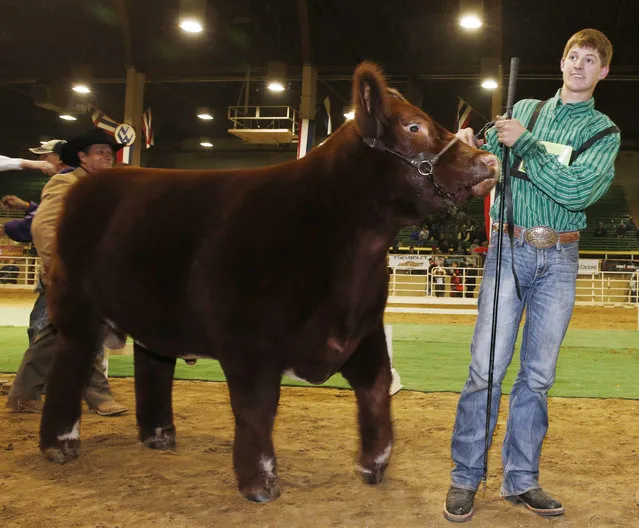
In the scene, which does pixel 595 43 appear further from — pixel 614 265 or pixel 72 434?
pixel 614 265

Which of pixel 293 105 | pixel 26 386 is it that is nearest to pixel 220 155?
pixel 293 105

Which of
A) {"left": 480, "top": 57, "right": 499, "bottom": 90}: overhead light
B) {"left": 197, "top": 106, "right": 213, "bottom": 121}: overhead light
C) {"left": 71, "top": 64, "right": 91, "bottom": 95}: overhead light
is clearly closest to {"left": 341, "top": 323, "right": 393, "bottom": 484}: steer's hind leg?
{"left": 480, "top": 57, "right": 499, "bottom": 90}: overhead light

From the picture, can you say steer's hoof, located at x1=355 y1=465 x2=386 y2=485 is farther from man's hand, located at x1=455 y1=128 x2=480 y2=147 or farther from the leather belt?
man's hand, located at x1=455 y1=128 x2=480 y2=147

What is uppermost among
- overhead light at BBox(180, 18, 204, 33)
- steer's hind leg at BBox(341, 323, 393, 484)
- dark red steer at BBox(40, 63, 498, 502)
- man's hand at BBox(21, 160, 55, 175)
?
overhead light at BBox(180, 18, 204, 33)

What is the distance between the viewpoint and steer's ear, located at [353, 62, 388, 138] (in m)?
3.02

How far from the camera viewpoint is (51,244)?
14.4 ft

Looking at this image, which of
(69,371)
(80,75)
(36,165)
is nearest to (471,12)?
(80,75)

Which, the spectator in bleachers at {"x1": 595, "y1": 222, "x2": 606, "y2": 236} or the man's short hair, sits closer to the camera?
the man's short hair

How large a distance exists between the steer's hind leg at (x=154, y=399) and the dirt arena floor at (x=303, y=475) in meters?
0.10

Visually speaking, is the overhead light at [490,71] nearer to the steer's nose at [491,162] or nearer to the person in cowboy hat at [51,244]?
the person in cowboy hat at [51,244]

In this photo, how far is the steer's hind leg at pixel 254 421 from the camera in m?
3.12

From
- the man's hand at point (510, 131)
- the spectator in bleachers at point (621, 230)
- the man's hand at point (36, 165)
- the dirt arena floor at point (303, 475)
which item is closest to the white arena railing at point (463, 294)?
the spectator in bleachers at point (621, 230)

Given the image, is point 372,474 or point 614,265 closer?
point 372,474

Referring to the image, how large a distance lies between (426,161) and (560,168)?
55cm
